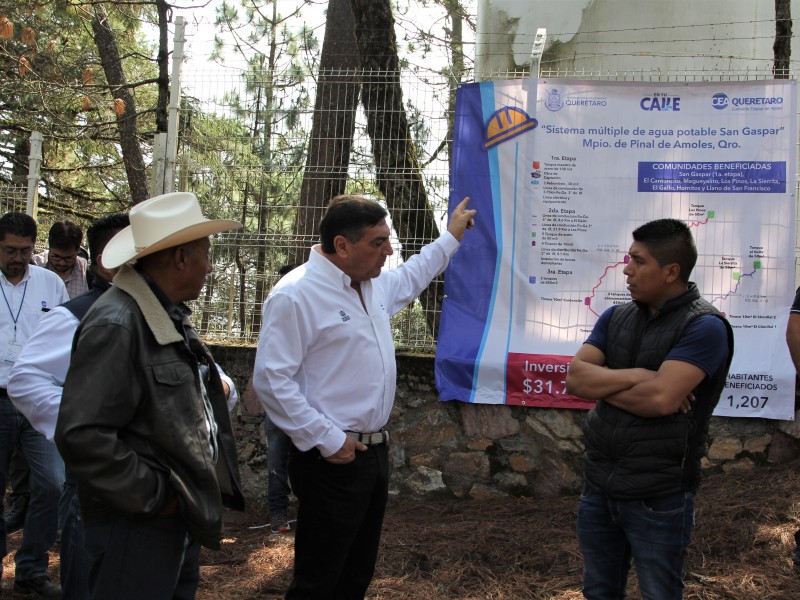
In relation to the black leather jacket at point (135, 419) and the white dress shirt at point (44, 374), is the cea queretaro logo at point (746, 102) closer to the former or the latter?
the white dress shirt at point (44, 374)

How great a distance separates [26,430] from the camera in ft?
14.8

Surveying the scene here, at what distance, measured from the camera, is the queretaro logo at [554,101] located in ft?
19.4

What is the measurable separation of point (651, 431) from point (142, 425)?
6.13 feet

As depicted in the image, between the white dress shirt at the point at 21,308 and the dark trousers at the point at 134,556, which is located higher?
the white dress shirt at the point at 21,308

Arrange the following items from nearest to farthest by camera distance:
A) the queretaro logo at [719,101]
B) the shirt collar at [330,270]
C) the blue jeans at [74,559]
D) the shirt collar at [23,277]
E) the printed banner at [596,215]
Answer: the blue jeans at [74,559] < the shirt collar at [330,270] < the shirt collar at [23,277] < the printed banner at [596,215] < the queretaro logo at [719,101]

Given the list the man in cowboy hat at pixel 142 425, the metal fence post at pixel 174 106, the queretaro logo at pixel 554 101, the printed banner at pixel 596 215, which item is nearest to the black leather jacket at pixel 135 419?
the man in cowboy hat at pixel 142 425

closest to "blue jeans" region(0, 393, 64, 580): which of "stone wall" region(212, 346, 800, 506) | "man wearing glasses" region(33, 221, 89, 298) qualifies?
"man wearing glasses" region(33, 221, 89, 298)

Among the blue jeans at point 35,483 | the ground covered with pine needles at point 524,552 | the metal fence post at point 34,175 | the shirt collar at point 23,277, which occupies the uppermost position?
the metal fence post at point 34,175

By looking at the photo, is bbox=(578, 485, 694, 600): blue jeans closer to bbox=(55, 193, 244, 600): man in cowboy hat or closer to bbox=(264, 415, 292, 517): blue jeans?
bbox=(55, 193, 244, 600): man in cowboy hat

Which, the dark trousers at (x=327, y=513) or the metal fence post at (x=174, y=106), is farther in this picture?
the metal fence post at (x=174, y=106)

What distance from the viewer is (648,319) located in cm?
323

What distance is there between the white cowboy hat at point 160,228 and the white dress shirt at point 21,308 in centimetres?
221

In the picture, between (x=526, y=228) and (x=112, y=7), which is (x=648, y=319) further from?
(x=112, y=7)

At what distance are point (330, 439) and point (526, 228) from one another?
10.2 feet
